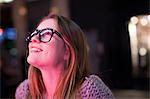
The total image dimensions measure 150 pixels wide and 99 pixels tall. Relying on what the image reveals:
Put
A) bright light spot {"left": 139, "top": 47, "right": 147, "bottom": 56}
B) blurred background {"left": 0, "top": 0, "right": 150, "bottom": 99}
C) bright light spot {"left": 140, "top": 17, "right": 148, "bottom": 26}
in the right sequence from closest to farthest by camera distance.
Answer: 1. bright light spot {"left": 140, "top": 17, "right": 148, "bottom": 26}
2. blurred background {"left": 0, "top": 0, "right": 150, "bottom": 99}
3. bright light spot {"left": 139, "top": 47, "right": 147, "bottom": 56}

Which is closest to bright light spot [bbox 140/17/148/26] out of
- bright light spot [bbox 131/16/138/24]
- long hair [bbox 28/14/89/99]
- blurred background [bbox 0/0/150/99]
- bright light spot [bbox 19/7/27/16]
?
bright light spot [bbox 131/16/138/24]

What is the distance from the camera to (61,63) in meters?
1.83

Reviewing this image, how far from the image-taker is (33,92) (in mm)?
1871

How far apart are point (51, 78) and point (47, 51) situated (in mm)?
127

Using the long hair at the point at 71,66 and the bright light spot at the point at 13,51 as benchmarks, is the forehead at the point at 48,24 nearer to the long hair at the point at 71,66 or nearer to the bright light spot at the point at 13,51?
the long hair at the point at 71,66

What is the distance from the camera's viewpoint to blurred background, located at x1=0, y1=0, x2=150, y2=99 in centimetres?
845

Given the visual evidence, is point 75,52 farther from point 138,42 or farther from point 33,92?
point 138,42

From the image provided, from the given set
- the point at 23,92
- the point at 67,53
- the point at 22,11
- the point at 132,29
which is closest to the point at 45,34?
the point at 67,53

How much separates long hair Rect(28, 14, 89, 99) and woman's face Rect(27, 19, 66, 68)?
3 centimetres

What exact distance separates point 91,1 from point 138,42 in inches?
50.0

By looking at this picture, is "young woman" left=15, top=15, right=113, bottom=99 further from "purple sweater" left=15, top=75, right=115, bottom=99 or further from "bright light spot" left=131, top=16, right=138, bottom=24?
"bright light spot" left=131, top=16, right=138, bottom=24

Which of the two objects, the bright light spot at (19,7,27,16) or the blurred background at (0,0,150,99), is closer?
the blurred background at (0,0,150,99)

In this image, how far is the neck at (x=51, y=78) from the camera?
5.97 feet

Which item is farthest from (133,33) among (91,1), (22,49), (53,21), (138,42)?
(53,21)
